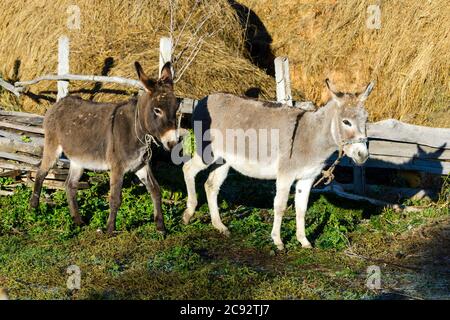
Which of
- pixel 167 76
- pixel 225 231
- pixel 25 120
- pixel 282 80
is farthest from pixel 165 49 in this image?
pixel 225 231

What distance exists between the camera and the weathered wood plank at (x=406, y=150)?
1107cm

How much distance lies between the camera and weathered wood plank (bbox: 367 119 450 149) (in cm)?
1101

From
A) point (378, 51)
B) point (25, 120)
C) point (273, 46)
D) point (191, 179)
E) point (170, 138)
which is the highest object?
point (273, 46)

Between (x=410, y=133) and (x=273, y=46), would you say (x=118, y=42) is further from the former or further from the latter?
(x=410, y=133)

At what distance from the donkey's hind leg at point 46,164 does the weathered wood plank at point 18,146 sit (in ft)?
4.48

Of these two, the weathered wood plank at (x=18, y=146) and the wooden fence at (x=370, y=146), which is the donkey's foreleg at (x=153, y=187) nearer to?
the wooden fence at (x=370, y=146)

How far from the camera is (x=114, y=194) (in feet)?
30.6

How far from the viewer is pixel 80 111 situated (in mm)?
10078

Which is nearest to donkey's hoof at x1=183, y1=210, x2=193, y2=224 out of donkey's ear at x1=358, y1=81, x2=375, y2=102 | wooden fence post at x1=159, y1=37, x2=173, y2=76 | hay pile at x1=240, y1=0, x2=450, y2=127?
wooden fence post at x1=159, y1=37, x2=173, y2=76

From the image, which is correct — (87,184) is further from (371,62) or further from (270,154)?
(371,62)

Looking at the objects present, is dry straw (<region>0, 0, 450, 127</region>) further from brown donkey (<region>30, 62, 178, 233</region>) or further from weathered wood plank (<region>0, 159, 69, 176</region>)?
brown donkey (<region>30, 62, 178, 233</region>)

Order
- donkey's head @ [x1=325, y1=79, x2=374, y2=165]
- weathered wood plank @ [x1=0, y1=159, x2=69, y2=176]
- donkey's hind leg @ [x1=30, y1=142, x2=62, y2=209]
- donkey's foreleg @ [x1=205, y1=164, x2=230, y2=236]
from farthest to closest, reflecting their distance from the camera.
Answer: weathered wood plank @ [x1=0, y1=159, x2=69, y2=176] < donkey's hind leg @ [x1=30, y1=142, x2=62, y2=209] < donkey's foreleg @ [x1=205, y1=164, x2=230, y2=236] < donkey's head @ [x1=325, y1=79, x2=374, y2=165]

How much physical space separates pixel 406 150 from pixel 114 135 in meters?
4.61

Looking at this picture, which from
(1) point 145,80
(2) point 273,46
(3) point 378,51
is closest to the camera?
(1) point 145,80
